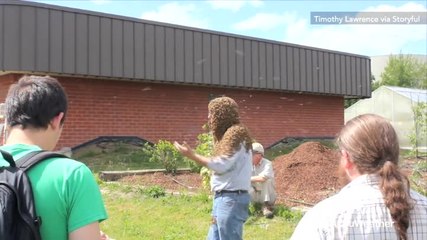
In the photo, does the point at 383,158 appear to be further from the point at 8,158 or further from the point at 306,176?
the point at 306,176

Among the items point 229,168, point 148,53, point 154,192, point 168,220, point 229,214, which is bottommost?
point 168,220

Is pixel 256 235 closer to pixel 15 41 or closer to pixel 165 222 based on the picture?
pixel 165 222

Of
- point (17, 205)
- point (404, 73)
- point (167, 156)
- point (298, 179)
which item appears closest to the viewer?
point (17, 205)

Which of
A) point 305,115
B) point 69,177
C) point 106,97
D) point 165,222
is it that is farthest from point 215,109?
point 305,115

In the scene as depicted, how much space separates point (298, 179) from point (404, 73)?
5934 cm

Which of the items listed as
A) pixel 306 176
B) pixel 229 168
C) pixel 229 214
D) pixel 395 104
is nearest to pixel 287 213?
pixel 306 176

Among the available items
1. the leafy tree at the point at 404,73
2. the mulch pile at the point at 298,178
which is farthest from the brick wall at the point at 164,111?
the leafy tree at the point at 404,73

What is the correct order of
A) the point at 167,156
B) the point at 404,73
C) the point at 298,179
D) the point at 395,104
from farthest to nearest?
the point at 404,73, the point at 395,104, the point at 167,156, the point at 298,179

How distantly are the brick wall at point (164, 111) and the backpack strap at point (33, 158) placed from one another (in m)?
12.6

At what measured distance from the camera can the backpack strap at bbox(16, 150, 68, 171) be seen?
2.12 meters

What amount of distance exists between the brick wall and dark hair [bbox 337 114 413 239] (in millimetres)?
12993

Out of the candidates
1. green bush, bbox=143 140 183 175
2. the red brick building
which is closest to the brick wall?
the red brick building

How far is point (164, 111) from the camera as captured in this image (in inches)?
658

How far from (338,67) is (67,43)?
1132cm
